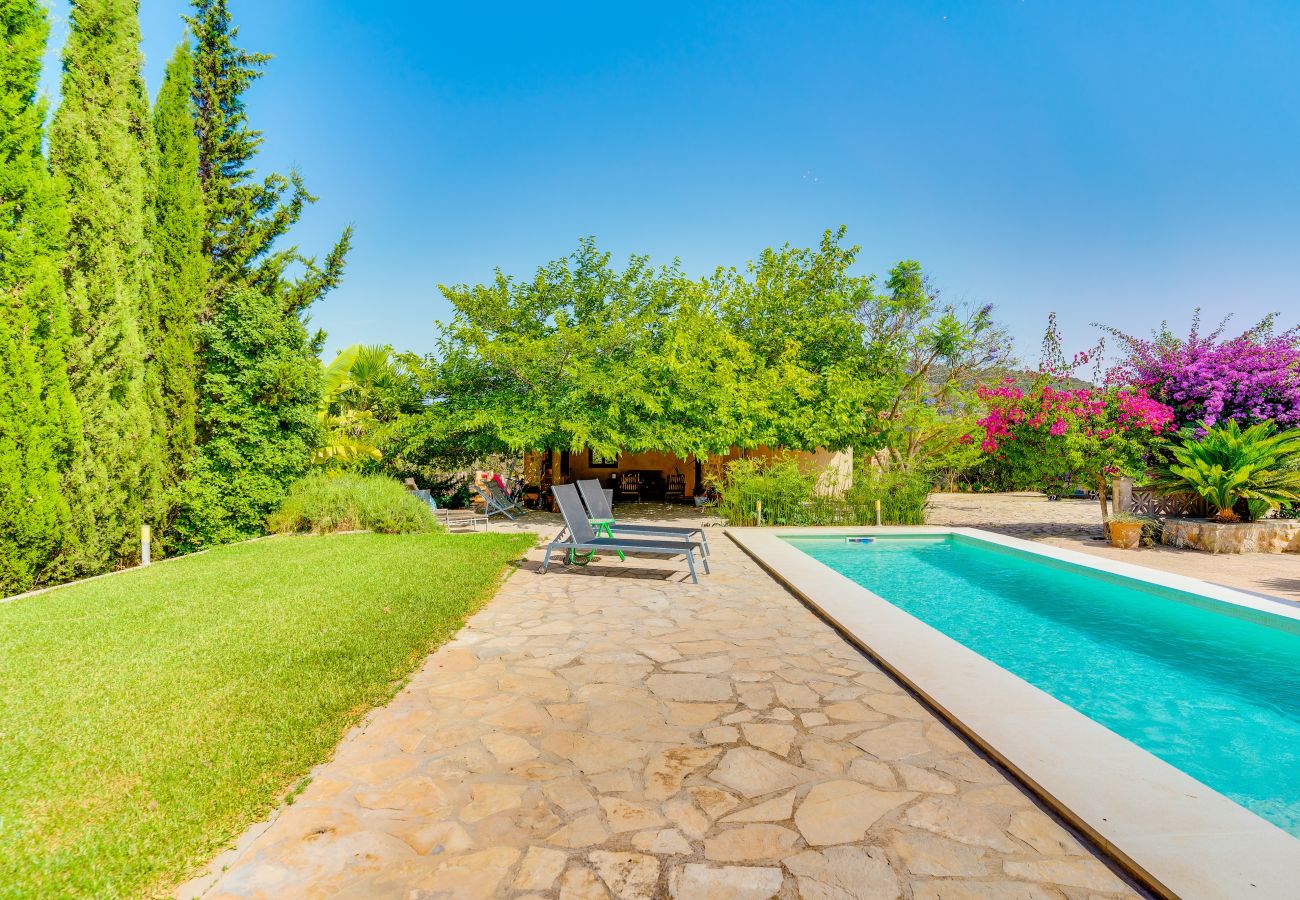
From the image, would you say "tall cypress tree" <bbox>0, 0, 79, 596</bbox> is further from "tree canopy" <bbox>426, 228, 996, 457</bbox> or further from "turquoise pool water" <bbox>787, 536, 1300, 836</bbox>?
"turquoise pool water" <bbox>787, 536, 1300, 836</bbox>

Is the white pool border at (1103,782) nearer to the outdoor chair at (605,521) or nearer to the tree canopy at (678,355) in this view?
the outdoor chair at (605,521)

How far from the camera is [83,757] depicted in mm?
3137

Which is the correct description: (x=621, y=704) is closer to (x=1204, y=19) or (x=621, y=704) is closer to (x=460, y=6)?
(x=460, y=6)

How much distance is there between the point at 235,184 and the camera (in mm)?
15297

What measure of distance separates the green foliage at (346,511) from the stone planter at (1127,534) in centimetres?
1323

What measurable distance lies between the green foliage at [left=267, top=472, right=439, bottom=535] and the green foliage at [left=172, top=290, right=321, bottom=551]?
1.20 ft

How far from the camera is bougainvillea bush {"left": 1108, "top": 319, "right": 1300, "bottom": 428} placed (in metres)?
11.8

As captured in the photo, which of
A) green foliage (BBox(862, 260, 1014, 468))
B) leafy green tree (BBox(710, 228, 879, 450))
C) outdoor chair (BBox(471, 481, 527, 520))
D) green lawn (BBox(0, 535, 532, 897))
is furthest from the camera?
green foliage (BBox(862, 260, 1014, 468))

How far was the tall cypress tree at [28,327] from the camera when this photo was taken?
7324 mm

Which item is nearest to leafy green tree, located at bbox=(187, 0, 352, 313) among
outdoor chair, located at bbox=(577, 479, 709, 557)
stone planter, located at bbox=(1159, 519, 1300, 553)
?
outdoor chair, located at bbox=(577, 479, 709, 557)

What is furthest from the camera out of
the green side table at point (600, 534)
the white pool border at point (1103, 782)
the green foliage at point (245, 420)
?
the green foliage at point (245, 420)

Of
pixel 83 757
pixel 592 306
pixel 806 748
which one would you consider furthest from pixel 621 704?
pixel 592 306

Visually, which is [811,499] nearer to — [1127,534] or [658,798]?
[1127,534]

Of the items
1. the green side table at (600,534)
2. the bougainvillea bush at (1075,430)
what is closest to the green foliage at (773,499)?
the green side table at (600,534)
